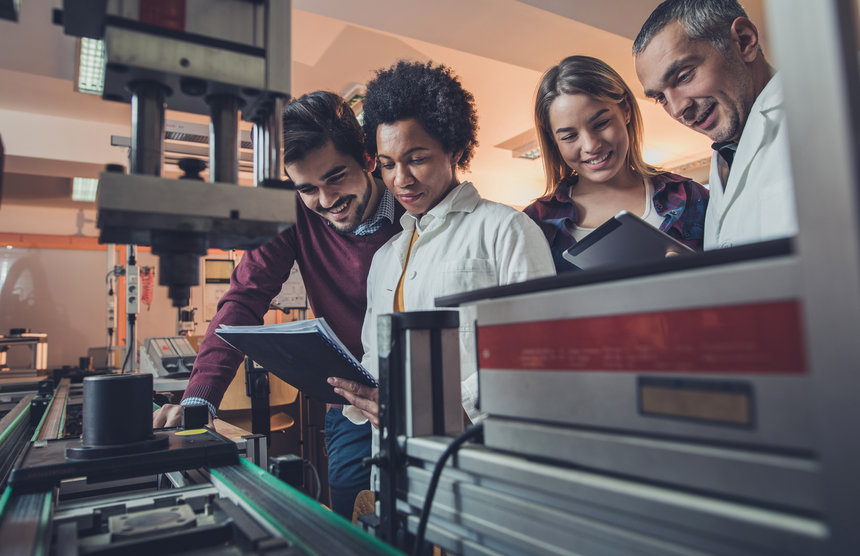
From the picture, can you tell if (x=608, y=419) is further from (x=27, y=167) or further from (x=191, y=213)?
(x=27, y=167)

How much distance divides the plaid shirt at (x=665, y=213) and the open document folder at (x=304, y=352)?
2.53 feet

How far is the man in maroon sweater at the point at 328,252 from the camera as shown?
1497mm

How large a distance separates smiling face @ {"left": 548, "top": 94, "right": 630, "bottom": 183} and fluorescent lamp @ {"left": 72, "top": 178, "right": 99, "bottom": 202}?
5.96 metres

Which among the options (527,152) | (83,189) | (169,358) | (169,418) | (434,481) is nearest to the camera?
(434,481)

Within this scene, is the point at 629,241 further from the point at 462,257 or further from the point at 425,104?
the point at 425,104

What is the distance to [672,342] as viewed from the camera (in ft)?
1.40

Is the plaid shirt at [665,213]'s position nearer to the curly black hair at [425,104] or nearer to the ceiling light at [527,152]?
the curly black hair at [425,104]

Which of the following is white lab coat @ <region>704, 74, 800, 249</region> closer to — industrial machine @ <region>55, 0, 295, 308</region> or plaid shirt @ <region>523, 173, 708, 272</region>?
plaid shirt @ <region>523, 173, 708, 272</region>

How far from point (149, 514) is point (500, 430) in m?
0.48

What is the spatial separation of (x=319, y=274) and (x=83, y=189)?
627 cm

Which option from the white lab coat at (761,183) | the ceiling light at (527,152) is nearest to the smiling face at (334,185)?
the white lab coat at (761,183)

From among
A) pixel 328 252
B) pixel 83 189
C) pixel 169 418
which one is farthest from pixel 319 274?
pixel 83 189

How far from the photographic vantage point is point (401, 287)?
1.44 metres

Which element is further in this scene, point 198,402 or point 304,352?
point 198,402
